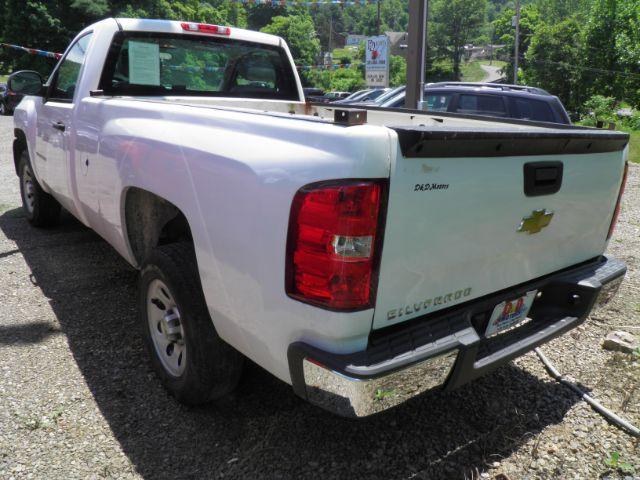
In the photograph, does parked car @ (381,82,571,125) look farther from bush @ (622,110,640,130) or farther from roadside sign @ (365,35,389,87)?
bush @ (622,110,640,130)

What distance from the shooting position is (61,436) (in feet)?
8.66

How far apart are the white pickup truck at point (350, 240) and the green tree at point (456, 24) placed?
106 m

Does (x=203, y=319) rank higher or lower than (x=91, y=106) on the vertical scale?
lower

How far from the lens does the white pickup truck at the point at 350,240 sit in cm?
191

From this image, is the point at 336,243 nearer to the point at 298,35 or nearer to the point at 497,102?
the point at 497,102

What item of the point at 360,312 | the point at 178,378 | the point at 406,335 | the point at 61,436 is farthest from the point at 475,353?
the point at 61,436

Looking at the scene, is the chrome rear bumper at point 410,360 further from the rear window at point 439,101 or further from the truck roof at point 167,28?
the rear window at point 439,101

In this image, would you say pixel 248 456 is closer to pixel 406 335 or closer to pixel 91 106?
pixel 406 335

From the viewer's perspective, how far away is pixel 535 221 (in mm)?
2451

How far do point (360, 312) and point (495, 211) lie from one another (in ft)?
2.45

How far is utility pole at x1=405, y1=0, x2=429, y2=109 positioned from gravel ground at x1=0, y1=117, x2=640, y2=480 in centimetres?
375

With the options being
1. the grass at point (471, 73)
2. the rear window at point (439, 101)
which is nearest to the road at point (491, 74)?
the grass at point (471, 73)

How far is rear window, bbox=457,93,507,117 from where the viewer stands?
9594 mm

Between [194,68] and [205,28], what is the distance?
320mm
